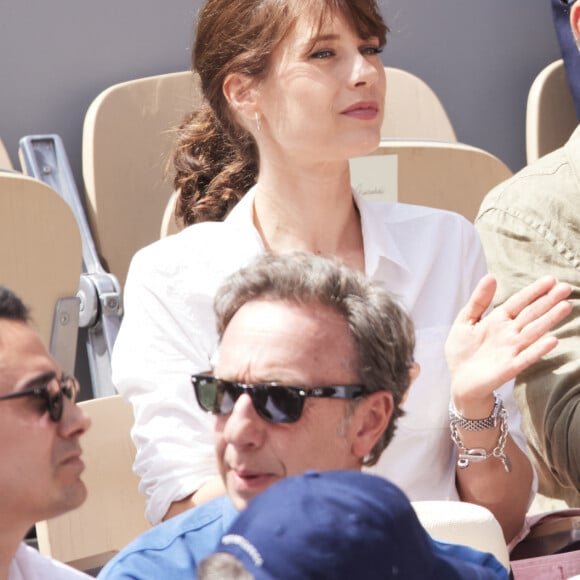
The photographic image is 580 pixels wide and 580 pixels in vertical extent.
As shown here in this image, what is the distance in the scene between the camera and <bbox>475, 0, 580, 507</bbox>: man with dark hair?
191cm

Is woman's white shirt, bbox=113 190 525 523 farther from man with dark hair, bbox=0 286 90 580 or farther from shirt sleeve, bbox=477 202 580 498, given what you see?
man with dark hair, bbox=0 286 90 580

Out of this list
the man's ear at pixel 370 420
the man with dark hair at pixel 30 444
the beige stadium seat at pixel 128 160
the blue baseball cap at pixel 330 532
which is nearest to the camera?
the blue baseball cap at pixel 330 532

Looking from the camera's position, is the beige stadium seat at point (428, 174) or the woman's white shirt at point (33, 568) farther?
the beige stadium seat at point (428, 174)

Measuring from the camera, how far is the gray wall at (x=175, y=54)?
3.02 m

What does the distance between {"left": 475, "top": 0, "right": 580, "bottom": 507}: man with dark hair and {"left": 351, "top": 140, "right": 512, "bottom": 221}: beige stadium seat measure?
0.50 meters

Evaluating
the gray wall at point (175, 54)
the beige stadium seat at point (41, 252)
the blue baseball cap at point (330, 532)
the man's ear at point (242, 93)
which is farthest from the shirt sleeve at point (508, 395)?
the gray wall at point (175, 54)

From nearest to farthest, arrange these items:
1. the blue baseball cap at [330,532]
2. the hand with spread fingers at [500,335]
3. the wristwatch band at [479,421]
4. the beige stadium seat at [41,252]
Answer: the blue baseball cap at [330,532] → the hand with spread fingers at [500,335] → the wristwatch band at [479,421] → the beige stadium seat at [41,252]

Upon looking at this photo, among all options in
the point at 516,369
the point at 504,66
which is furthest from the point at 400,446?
the point at 504,66

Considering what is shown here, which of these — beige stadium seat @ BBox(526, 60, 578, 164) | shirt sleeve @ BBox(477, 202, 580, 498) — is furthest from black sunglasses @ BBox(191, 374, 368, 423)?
beige stadium seat @ BBox(526, 60, 578, 164)

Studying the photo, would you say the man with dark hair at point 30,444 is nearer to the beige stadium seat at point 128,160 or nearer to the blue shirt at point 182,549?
the blue shirt at point 182,549

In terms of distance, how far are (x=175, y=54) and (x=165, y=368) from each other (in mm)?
1619

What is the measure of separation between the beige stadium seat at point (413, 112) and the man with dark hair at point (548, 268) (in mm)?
1064

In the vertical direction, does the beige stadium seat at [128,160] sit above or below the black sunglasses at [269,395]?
below

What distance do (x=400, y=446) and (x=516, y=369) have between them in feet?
0.94
